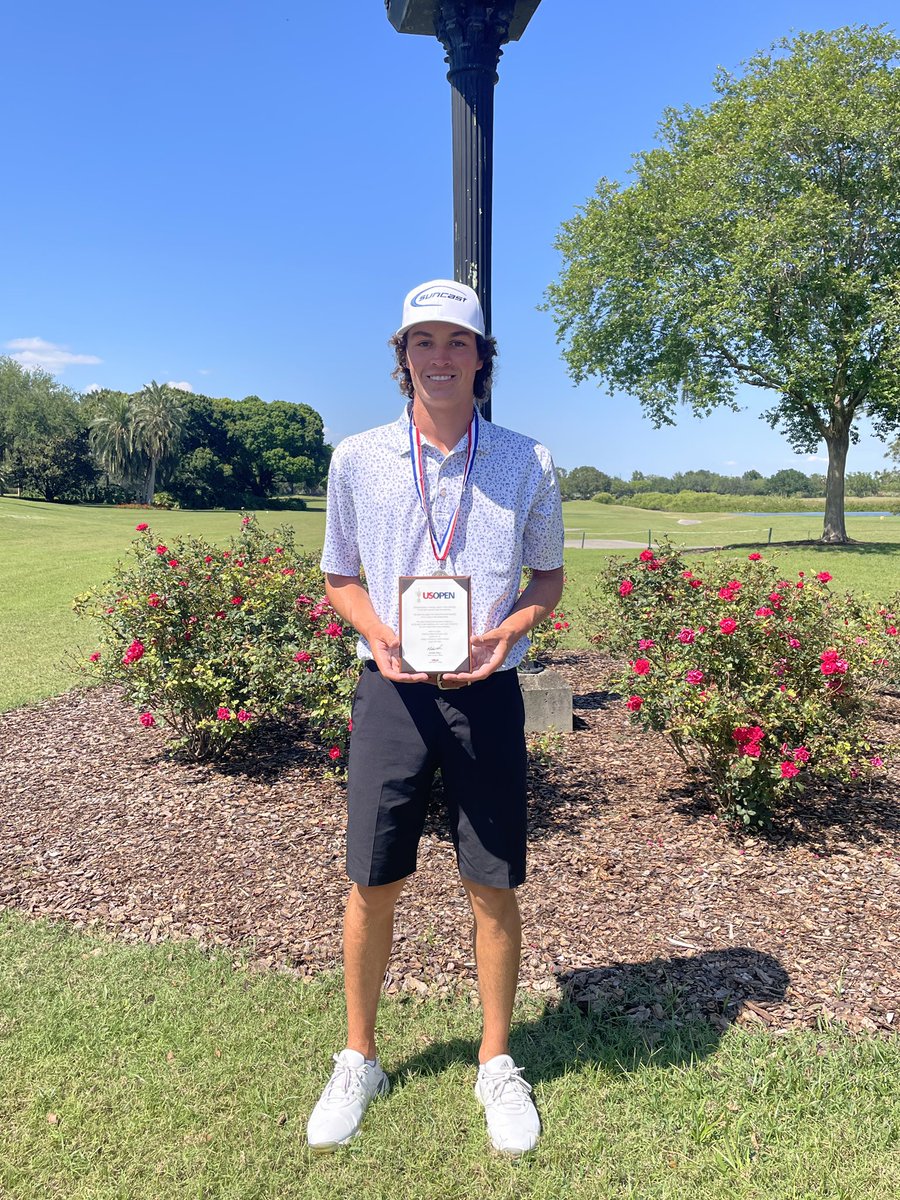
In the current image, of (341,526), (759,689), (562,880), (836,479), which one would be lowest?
(562,880)

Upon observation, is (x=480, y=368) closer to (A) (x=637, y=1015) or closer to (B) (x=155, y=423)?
(A) (x=637, y=1015)

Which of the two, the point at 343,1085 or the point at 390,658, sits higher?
the point at 390,658

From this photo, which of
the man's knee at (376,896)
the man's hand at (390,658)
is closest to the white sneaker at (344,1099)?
the man's knee at (376,896)

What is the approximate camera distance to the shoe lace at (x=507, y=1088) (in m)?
2.30

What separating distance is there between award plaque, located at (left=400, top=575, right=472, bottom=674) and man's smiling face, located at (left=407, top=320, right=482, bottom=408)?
0.53 meters

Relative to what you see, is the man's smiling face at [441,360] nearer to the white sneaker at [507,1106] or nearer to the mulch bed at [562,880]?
the white sneaker at [507,1106]

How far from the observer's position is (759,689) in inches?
152

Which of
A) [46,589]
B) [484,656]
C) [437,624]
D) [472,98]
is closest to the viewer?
[437,624]

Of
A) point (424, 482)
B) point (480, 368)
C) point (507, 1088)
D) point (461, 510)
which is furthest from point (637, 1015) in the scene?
point (480, 368)

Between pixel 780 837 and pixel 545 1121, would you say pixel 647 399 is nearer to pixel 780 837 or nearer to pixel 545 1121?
pixel 780 837

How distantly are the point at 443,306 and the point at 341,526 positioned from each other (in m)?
0.68

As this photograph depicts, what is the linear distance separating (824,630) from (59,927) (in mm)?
4027

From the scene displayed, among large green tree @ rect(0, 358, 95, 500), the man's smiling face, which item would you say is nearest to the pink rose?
the man's smiling face

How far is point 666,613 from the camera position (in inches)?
189
